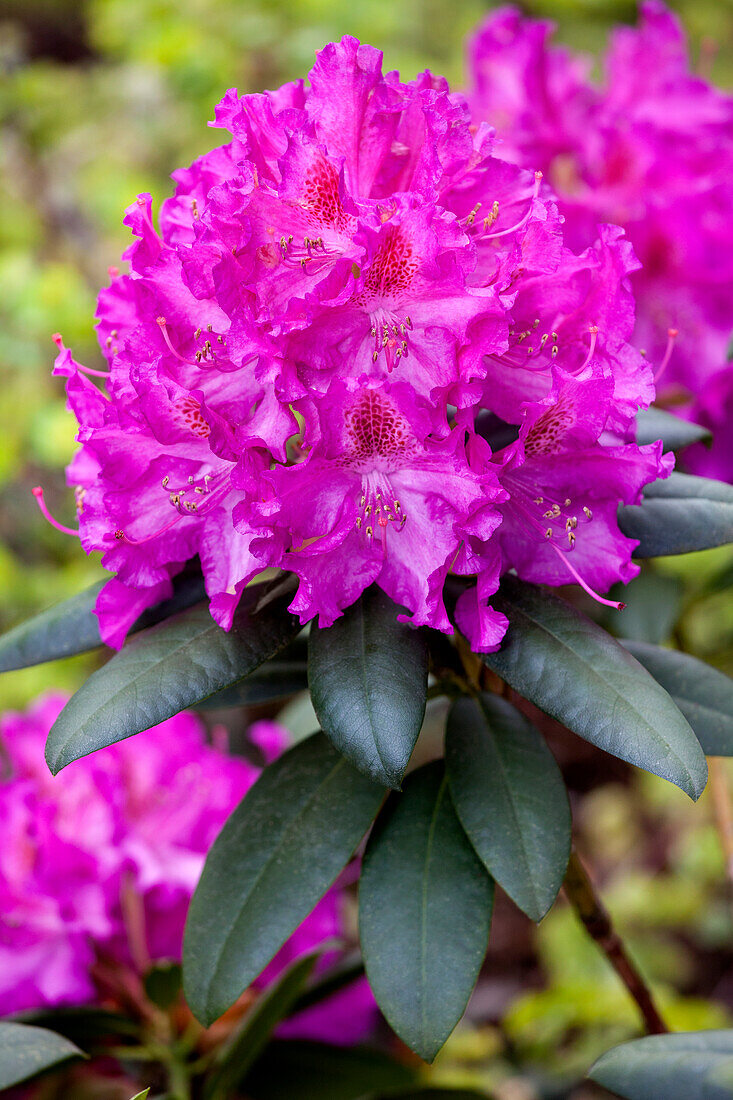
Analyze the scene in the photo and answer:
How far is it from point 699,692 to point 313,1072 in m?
0.57

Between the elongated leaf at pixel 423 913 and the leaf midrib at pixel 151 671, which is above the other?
the leaf midrib at pixel 151 671

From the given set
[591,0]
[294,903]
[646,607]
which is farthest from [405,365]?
[591,0]

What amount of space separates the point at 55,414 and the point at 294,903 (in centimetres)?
218

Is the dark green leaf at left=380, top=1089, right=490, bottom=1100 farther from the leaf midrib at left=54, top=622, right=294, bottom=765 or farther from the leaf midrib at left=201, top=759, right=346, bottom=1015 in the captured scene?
the leaf midrib at left=54, top=622, right=294, bottom=765

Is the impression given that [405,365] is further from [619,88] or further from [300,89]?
[619,88]

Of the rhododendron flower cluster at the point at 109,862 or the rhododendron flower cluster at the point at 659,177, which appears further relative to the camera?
the rhododendron flower cluster at the point at 659,177

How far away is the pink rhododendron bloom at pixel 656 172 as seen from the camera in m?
1.06

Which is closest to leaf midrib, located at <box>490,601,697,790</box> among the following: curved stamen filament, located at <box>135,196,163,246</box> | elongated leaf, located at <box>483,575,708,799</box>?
elongated leaf, located at <box>483,575,708,799</box>

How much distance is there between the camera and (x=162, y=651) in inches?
24.3

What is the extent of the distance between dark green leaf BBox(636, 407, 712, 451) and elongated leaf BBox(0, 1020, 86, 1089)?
62 centimetres

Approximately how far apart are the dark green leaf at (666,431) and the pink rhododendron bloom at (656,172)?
10.9 inches

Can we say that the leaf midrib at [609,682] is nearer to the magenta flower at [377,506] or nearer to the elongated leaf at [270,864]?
the magenta flower at [377,506]

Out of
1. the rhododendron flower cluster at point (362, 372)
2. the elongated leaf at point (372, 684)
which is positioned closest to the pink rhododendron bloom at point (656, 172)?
the rhododendron flower cluster at point (362, 372)

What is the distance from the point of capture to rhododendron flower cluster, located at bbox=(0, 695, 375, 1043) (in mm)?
863
